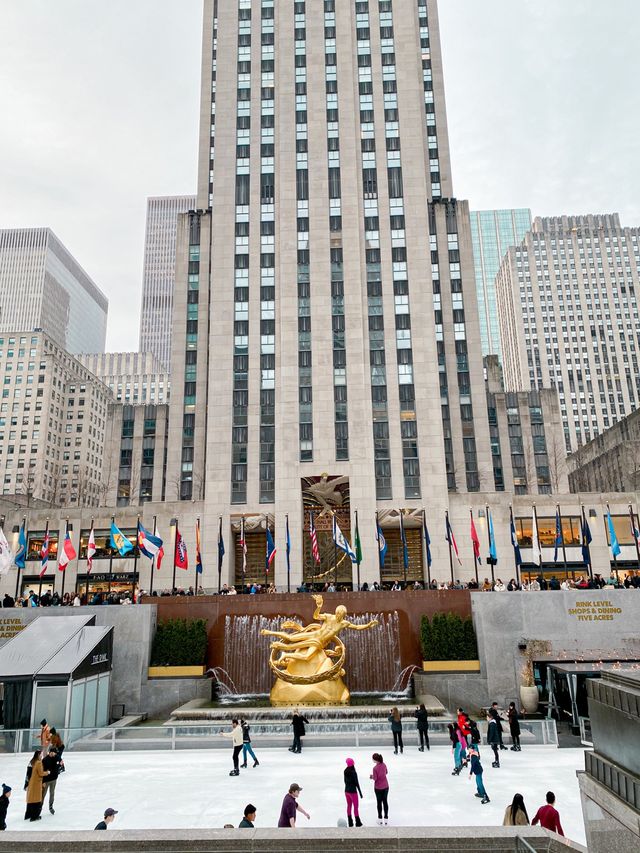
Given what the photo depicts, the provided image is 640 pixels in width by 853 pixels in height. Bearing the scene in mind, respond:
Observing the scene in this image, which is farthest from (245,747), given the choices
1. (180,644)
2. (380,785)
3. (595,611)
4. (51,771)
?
(595,611)

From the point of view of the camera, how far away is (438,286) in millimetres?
76688

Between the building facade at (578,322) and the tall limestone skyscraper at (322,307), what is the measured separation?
6178 cm

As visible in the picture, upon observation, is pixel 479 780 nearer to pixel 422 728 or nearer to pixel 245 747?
pixel 422 728

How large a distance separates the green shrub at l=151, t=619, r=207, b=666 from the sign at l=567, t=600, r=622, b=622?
67.2ft

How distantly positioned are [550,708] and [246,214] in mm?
54582

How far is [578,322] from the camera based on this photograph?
134000 millimetres

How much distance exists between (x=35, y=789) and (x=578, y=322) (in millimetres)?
135823

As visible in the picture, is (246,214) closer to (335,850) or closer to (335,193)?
(335,193)

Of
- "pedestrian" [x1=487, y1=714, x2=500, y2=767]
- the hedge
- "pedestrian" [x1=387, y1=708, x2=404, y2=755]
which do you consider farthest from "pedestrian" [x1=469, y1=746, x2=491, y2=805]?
the hedge

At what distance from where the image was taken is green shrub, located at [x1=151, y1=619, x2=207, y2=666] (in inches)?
1432

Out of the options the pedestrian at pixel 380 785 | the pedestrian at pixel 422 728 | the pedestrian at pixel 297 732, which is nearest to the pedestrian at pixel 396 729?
the pedestrian at pixel 422 728

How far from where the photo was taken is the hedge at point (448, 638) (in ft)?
117

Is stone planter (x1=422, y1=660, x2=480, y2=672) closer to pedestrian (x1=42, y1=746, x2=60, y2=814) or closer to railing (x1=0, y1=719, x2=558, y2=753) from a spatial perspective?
railing (x1=0, y1=719, x2=558, y2=753)

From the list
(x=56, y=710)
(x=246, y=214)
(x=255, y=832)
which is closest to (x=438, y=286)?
(x=246, y=214)
